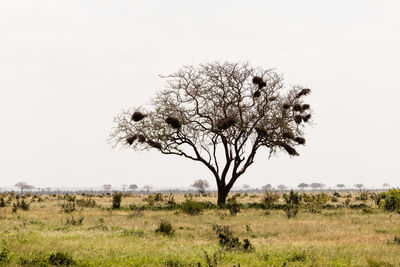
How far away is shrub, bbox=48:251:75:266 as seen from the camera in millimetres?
10008

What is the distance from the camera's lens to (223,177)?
32.8 meters

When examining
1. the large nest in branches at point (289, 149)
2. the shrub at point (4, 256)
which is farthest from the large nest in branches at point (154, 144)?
the shrub at point (4, 256)

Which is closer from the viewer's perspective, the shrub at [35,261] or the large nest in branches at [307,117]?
the shrub at [35,261]

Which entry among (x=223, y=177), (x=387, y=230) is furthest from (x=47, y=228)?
(x=223, y=177)

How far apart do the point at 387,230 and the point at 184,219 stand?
1013 centimetres

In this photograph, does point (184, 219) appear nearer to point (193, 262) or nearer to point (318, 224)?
point (318, 224)

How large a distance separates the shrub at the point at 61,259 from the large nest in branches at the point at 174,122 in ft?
65.7

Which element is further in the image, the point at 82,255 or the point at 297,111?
the point at 297,111

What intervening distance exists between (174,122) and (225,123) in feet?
13.0

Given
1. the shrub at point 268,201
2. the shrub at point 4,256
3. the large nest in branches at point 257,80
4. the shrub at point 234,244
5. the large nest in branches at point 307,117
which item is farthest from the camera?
the large nest in branches at point 307,117

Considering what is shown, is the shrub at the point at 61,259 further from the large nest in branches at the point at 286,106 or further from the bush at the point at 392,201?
the large nest in branches at the point at 286,106

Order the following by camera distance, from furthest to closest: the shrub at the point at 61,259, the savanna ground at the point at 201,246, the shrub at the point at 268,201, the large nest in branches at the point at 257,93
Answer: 1. the large nest in branches at the point at 257,93
2. the shrub at the point at 268,201
3. the savanna ground at the point at 201,246
4. the shrub at the point at 61,259

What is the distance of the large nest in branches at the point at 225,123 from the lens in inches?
1209

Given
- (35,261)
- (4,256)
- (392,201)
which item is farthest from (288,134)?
(4,256)
